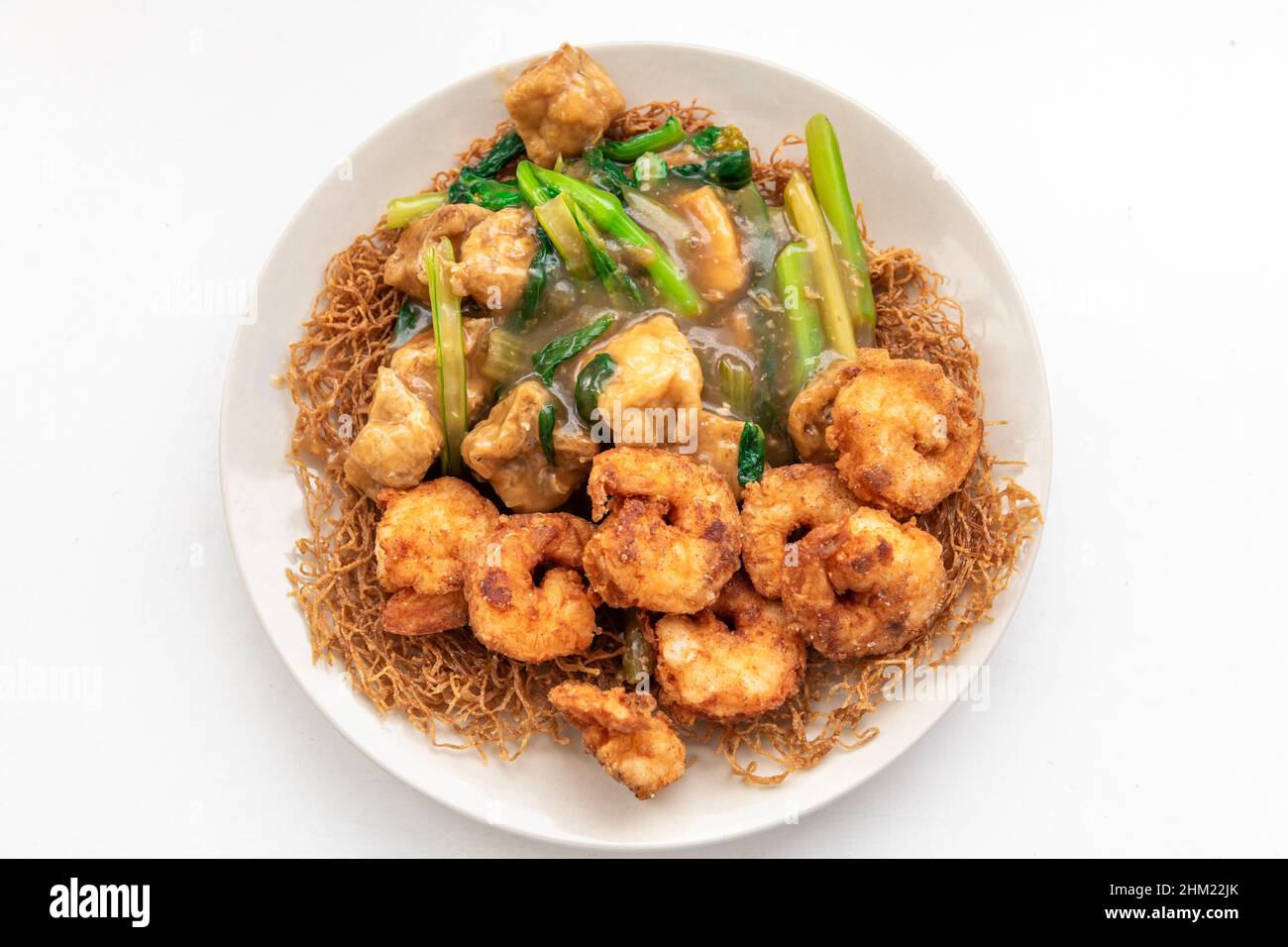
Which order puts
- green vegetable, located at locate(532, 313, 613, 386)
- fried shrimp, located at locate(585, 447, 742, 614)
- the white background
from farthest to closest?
the white background → green vegetable, located at locate(532, 313, 613, 386) → fried shrimp, located at locate(585, 447, 742, 614)

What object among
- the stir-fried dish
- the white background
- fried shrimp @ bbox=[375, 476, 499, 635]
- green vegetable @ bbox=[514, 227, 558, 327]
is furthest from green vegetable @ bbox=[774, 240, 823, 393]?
fried shrimp @ bbox=[375, 476, 499, 635]

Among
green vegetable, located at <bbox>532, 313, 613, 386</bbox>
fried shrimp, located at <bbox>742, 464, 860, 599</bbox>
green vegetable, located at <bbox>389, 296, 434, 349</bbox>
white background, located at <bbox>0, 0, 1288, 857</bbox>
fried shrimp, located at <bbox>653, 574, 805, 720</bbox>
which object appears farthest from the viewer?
white background, located at <bbox>0, 0, 1288, 857</bbox>

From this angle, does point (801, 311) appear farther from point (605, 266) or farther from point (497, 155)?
point (497, 155)

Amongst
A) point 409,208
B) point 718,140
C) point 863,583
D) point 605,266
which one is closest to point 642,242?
point 605,266

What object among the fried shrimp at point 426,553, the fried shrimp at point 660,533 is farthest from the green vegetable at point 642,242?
the fried shrimp at point 426,553

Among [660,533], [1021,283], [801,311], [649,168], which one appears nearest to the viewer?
[660,533]

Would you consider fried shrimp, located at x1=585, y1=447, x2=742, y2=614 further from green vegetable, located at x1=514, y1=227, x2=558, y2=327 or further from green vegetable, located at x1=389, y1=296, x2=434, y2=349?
green vegetable, located at x1=389, y1=296, x2=434, y2=349
